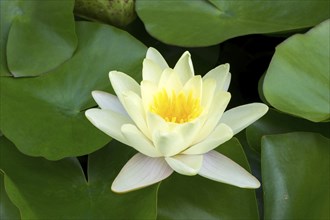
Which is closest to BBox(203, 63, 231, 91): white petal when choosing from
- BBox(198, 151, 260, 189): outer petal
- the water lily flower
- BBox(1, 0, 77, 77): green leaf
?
the water lily flower

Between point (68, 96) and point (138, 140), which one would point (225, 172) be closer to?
point (138, 140)

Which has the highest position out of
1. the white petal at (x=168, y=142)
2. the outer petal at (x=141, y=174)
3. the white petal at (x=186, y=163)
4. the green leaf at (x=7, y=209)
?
the white petal at (x=168, y=142)

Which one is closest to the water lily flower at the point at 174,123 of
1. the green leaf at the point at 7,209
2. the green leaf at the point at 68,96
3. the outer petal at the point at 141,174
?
the outer petal at the point at 141,174

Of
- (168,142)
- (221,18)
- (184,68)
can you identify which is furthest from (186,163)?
(221,18)

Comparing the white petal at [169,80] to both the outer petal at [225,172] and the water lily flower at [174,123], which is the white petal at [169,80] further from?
the outer petal at [225,172]

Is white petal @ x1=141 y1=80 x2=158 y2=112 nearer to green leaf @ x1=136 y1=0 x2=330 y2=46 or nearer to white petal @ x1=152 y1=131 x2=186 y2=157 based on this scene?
white petal @ x1=152 y1=131 x2=186 y2=157

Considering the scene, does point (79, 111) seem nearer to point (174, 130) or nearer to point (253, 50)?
point (174, 130)
